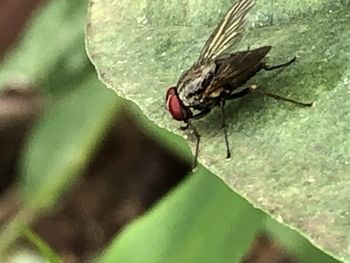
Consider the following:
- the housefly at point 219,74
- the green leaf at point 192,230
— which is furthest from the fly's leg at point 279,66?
the green leaf at point 192,230

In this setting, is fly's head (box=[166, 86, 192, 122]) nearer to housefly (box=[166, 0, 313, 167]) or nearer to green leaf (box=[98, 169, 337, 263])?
housefly (box=[166, 0, 313, 167])

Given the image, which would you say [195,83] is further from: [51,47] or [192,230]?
[51,47]

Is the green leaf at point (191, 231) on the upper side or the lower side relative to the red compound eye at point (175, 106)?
lower

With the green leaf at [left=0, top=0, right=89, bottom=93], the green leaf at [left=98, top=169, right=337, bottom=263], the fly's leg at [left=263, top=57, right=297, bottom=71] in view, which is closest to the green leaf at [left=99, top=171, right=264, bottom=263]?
the green leaf at [left=98, top=169, right=337, bottom=263]

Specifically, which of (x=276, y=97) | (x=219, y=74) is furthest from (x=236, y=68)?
(x=276, y=97)

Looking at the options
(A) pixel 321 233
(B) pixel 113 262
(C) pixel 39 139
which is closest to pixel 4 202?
(C) pixel 39 139

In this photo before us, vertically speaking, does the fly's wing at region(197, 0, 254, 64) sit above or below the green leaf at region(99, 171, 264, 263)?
above

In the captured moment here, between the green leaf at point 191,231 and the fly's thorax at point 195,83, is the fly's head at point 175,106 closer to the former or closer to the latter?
the fly's thorax at point 195,83
